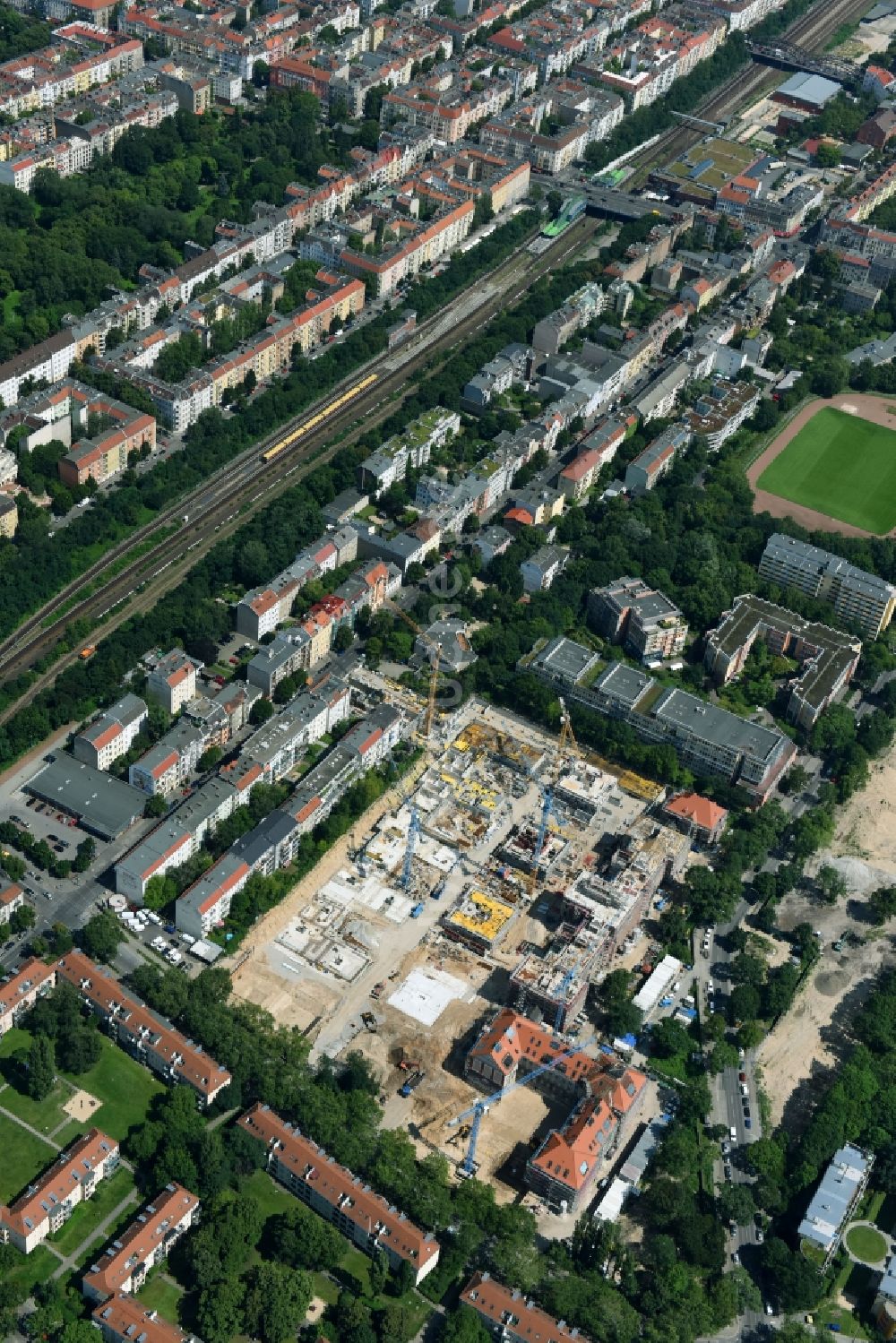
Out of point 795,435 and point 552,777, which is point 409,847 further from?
point 795,435

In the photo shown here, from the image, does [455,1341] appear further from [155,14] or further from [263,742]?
[155,14]

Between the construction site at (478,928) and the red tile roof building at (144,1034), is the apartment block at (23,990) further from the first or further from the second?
the construction site at (478,928)

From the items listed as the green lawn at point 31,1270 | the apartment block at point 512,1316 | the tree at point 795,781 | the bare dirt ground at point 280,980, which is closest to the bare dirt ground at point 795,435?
the tree at point 795,781

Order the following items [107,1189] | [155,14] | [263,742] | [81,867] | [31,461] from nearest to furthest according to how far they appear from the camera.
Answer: [107,1189] < [81,867] < [263,742] < [31,461] < [155,14]

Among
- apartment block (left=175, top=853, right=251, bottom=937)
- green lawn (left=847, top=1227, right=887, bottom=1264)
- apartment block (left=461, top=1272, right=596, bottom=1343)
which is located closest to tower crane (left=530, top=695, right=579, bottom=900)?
apartment block (left=175, top=853, right=251, bottom=937)

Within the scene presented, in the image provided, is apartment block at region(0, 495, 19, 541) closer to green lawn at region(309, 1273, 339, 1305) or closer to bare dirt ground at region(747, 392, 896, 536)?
bare dirt ground at region(747, 392, 896, 536)

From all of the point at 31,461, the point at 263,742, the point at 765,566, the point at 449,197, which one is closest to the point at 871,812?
the point at 765,566

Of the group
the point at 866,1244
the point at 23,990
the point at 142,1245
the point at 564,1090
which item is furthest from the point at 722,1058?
the point at 23,990

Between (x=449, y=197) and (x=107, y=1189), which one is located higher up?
(x=449, y=197)
